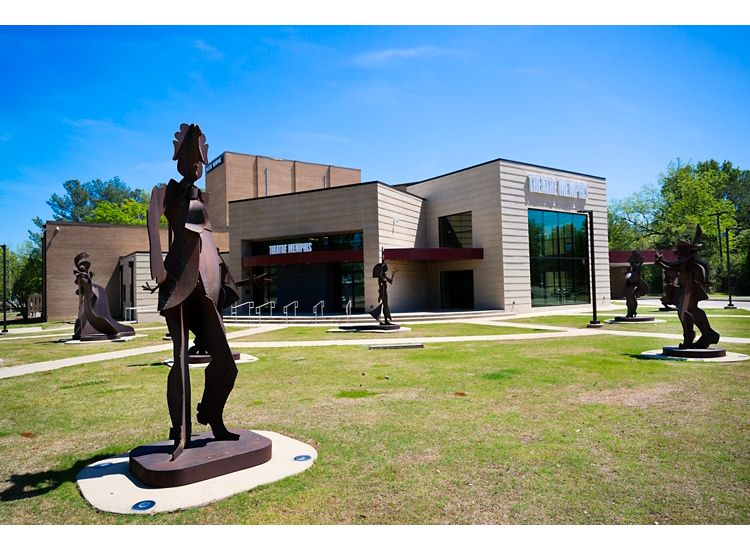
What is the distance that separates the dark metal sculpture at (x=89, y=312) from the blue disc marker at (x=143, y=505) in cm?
1696

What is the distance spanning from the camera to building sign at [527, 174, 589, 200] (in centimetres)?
3600

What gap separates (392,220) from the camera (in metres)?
34.9

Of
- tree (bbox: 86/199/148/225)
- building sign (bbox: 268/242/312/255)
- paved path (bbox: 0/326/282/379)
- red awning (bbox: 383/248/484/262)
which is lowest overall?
paved path (bbox: 0/326/282/379)

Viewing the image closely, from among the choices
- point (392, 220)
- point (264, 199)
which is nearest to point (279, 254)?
point (264, 199)

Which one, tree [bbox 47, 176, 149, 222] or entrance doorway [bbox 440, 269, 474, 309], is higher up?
tree [bbox 47, 176, 149, 222]

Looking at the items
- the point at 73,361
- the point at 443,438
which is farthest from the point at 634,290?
the point at 73,361

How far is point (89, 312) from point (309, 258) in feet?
56.2

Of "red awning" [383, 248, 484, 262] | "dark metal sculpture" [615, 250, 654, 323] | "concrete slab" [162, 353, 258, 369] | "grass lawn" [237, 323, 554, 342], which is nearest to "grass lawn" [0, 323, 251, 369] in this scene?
"grass lawn" [237, 323, 554, 342]

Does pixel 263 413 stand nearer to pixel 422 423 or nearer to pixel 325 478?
pixel 422 423

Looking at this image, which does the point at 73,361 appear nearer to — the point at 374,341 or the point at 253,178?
the point at 374,341

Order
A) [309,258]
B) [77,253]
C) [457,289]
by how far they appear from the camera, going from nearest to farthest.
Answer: [309,258]
[457,289]
[77,253]

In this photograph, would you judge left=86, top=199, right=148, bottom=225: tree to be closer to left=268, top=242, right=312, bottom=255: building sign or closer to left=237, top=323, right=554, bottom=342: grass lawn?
left=268, top=242, right=312, bottom=255: building sign

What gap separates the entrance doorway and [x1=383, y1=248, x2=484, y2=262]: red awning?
7.70 feet

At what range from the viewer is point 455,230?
1505 inches
